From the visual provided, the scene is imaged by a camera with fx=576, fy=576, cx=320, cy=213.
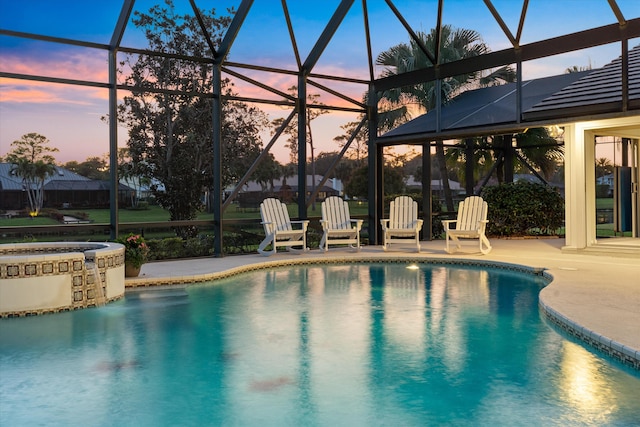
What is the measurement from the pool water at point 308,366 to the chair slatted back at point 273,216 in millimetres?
3383

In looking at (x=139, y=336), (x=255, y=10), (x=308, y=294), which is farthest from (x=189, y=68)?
(x=139, y=336)

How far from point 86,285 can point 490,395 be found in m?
4.61

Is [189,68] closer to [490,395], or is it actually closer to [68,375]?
[68,375]

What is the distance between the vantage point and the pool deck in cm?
454

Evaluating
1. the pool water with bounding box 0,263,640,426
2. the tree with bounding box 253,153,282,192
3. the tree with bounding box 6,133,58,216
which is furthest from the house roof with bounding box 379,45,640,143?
the tree with bounding box 6,133,58,216

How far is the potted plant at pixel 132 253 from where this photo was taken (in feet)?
25.1

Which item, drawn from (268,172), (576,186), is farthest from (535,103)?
(268,172)

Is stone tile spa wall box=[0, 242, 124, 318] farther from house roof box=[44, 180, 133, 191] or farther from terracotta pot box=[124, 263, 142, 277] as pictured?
house roof box=[44, 180, 133, 191]

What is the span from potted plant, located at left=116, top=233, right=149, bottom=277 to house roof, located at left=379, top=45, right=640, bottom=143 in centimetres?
609

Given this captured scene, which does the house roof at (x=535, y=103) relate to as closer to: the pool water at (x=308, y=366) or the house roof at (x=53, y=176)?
the pool water at (x=308, y=366)

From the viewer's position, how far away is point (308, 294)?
714 centimetres

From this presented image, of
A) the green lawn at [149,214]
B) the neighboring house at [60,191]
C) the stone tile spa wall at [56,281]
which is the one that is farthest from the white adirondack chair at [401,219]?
the neighboring house at [60,191]

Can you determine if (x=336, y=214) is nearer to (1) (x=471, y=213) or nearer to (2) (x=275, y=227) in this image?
(2) (x=275, y=227)

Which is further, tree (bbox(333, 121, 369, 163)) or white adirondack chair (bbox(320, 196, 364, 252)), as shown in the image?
tree (bbox(333, 121, 369, 163))
